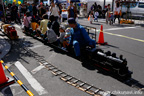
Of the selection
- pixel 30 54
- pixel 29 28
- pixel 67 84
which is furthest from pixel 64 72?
pixel 29 28

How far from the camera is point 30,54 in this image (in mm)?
7219

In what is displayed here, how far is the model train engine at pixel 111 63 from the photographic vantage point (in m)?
4.45

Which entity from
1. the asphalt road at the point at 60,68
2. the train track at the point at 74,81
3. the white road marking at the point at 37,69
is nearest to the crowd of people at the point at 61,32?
the asphalt road at the point at 60,68

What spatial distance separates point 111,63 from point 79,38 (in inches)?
67.9

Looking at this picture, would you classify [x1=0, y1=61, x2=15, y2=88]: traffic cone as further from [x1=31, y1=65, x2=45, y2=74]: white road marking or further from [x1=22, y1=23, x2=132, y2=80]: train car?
[x1=22, y1=23, x2=132, y2=80]: train car

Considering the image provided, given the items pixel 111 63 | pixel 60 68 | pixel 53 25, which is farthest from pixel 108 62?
pixel 53 25

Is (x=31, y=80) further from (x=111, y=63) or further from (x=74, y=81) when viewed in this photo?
(x=111, y=63)

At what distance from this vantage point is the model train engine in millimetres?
4445

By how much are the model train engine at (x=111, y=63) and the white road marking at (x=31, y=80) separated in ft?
7.01

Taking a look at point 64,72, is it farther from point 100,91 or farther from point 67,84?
point 100,91

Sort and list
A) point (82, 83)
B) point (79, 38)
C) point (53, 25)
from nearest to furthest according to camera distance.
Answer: point (82, 83) < point (79, 38) < point (53, 25)

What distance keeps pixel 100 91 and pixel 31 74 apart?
8.11 ft

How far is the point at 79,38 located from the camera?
5871 millimetres

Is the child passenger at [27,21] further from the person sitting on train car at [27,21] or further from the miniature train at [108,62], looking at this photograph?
the miniature train at [108,62]
